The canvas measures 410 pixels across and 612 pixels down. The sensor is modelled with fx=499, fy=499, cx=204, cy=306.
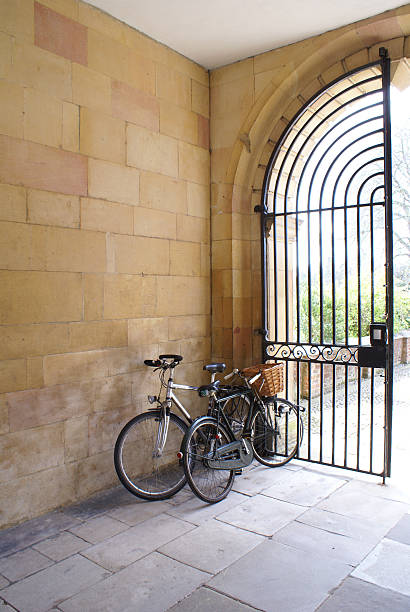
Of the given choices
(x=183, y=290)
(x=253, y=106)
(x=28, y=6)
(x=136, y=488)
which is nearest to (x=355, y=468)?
(x=136, y=488)

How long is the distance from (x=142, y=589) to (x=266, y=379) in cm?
202

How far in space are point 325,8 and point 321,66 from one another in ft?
1.86

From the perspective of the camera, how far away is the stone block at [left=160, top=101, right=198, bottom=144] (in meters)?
4.39

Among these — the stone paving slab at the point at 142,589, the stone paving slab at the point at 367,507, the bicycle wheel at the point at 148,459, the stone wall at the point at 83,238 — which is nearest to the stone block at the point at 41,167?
the stone wall at the point at 83,238

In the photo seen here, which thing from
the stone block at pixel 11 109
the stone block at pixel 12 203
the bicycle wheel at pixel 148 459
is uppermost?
the stone block at pixel 11 109

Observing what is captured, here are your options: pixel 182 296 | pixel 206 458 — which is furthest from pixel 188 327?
pixel 206 458

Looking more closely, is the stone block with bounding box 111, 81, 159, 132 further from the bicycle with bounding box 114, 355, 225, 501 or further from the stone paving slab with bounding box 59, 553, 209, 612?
the stone paving slab with bounding box 59, 553, 209, 612

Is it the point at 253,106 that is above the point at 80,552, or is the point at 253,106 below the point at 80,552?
above

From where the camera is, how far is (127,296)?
4.01 metres

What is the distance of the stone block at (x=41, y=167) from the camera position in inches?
128

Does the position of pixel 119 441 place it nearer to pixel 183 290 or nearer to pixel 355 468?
pixel 183 290

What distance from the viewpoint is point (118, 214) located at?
12.9 feet

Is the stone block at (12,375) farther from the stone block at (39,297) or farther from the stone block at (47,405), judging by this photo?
the stone block at (39,297)

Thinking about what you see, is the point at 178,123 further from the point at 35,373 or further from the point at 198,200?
the point at 35,373
